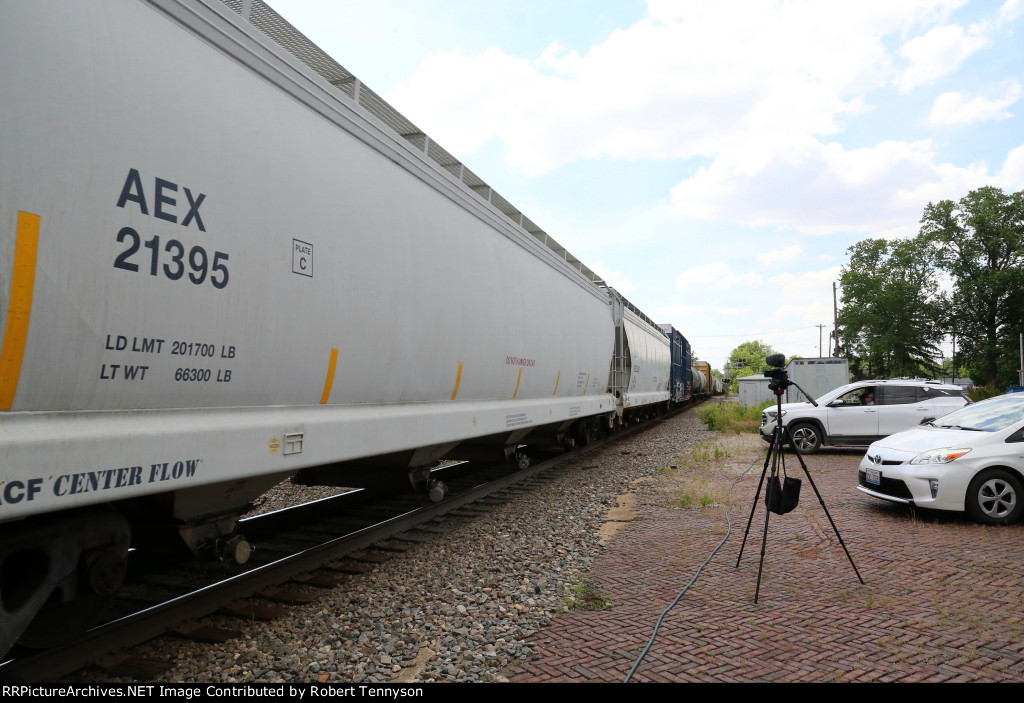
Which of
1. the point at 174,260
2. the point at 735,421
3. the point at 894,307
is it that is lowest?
the point at 735,421

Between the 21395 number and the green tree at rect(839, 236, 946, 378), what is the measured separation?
58.8 metres

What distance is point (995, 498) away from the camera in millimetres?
6664

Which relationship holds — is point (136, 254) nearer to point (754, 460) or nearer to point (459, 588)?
point (459, 588)

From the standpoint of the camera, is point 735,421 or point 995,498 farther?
point 735,421

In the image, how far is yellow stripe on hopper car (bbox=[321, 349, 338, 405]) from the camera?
4.04 meters

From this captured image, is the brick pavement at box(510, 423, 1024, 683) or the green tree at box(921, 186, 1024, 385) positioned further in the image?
the green tree at box(921, 186, 1024, 385)

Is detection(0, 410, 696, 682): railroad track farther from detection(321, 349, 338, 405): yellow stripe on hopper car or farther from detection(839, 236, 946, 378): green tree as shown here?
detection(839, 236, 946, 378): green tree

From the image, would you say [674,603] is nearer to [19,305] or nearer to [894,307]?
[19,305]

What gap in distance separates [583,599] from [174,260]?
138 inches

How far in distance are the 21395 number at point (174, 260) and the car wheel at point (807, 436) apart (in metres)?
12.7

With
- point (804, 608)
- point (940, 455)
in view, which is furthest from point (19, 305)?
point (940, 455)

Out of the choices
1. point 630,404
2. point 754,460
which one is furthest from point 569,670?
point 630,404

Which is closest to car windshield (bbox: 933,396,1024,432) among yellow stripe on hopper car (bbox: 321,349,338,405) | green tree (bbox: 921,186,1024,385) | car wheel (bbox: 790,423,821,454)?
car wheel (bbox: 790,423,821,454)

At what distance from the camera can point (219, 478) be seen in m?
3.20
